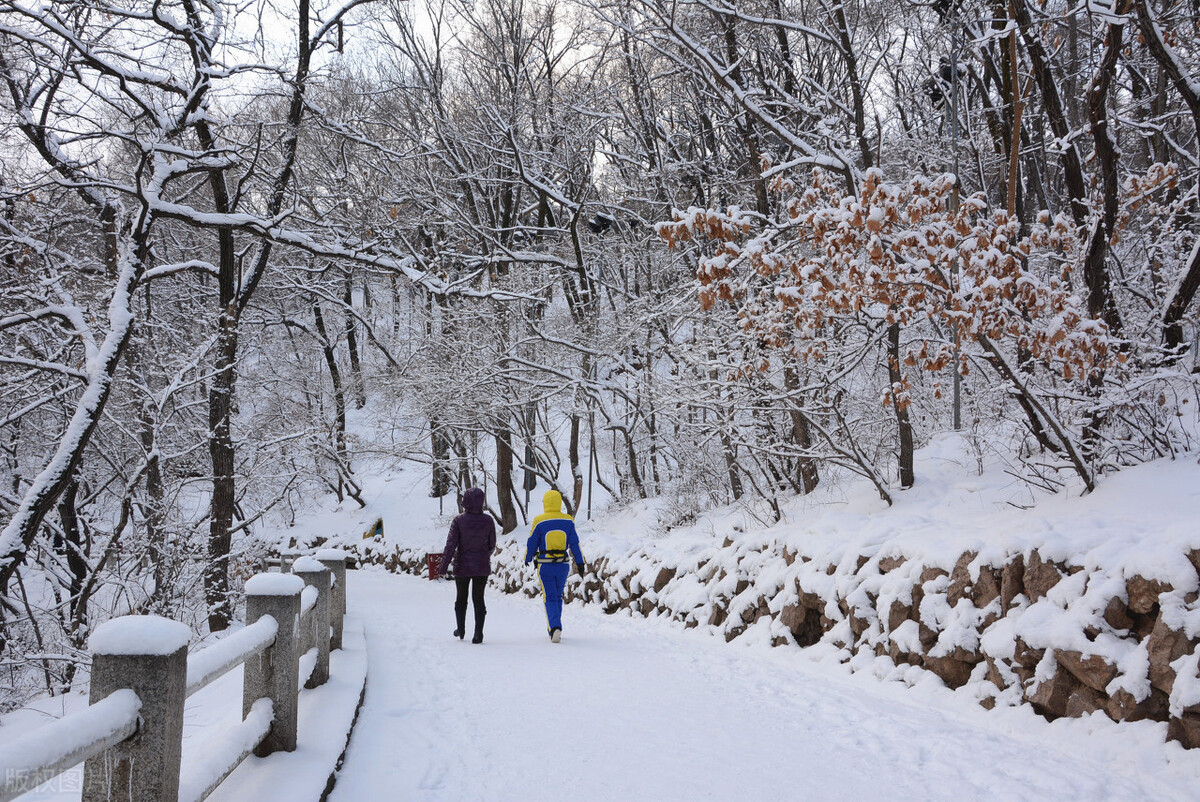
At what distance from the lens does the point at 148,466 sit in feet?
42.1

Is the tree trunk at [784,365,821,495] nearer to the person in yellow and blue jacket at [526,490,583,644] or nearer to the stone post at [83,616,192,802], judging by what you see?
the person in yellow and blue jacket at [526,490,583,644]

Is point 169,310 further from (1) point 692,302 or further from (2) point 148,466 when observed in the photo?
(1) point 692,302

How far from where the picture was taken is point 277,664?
13.7 ft

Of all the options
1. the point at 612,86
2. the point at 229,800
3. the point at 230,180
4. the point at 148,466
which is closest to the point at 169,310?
the point at 230,180

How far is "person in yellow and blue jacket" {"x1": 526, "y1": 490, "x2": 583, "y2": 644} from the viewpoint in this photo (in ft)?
31.4

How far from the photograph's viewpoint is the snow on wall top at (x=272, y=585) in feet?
14.0

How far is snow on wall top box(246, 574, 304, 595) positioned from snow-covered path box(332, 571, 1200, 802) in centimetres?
106

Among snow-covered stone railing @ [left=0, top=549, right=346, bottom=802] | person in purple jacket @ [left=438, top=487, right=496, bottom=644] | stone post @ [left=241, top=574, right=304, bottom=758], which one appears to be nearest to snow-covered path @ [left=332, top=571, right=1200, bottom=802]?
stone post @ [left=241, top=574, right=304, bottom=758]

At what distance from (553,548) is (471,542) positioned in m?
1.03

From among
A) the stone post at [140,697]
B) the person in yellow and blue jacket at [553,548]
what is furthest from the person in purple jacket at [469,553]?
the stone post at [140,697]

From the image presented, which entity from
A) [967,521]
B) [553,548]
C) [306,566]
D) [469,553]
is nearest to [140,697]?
[306,566]

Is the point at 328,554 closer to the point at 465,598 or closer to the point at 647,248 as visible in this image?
the point at 465,598

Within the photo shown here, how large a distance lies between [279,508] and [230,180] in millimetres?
14714

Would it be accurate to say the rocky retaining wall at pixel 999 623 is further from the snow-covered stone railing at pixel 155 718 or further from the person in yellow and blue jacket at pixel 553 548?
the snow-covered stone railing at pixel 155 718
